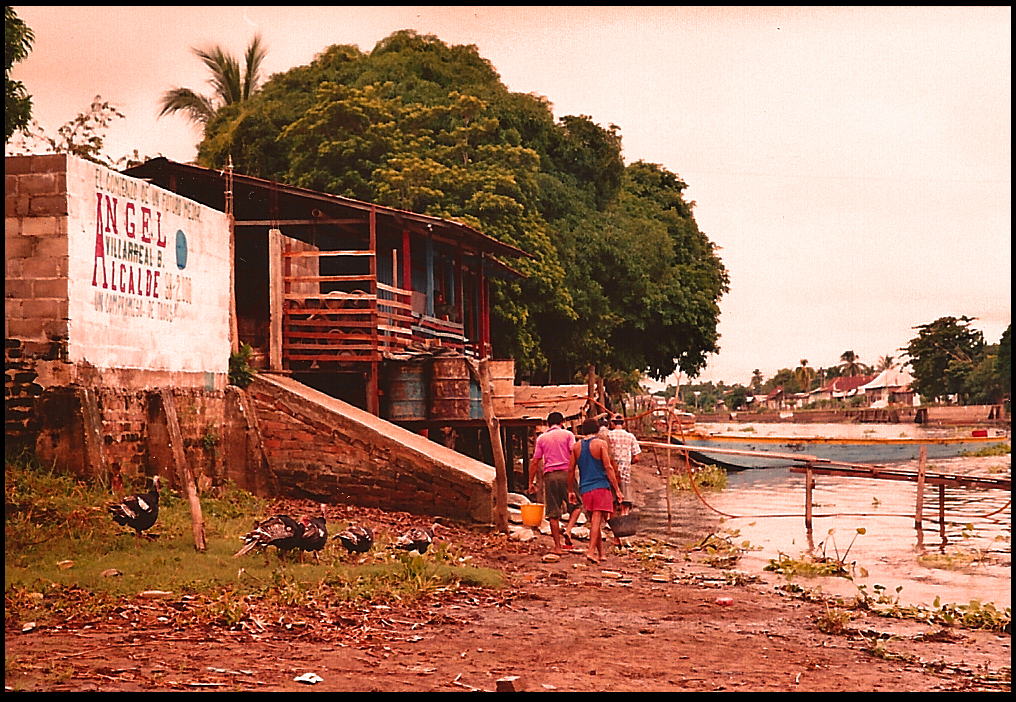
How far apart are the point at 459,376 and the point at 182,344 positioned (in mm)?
5389

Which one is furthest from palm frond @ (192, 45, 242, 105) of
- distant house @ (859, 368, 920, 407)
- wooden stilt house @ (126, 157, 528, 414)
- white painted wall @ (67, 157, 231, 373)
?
distant house @ (859, 368, 920, 407)

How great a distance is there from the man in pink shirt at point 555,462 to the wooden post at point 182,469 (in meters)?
4.11

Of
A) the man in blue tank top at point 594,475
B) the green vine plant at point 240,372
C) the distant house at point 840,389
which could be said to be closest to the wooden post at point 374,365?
the green vine plant at point 240,372

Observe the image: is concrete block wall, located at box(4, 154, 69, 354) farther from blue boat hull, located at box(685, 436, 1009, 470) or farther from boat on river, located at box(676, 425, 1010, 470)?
blue boat hull, located at box(685, 436, 1009, 470)

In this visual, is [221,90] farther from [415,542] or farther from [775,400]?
[775,400]

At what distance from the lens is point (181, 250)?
1411 cm

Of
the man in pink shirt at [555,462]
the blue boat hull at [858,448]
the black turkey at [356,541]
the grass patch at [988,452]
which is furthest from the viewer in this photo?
the blue boat hull at [858,448]

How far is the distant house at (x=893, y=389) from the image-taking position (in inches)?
2842

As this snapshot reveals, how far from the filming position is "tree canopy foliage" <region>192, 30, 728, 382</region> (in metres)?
24.5

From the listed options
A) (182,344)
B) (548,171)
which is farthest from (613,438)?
(548,171)

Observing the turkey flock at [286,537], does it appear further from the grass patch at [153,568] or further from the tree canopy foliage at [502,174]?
the tree canopy foliage at [502,174]

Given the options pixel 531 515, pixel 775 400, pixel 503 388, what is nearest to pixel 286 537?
pixel 531 515

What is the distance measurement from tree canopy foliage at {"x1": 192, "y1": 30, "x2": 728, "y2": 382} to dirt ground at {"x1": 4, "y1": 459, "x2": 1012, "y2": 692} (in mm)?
15170

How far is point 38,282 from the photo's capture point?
38.1 ft
